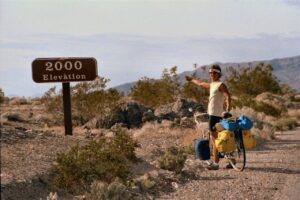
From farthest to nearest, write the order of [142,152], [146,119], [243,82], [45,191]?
[243,82], [146,119], [142,152], [45,191]

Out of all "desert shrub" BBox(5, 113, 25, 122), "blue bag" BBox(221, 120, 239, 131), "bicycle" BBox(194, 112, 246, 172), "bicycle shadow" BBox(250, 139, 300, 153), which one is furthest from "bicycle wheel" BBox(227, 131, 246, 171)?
"desert shrub" BBox(5, 113, 25, 122)

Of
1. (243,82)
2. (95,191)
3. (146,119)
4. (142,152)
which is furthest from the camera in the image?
(243,82)

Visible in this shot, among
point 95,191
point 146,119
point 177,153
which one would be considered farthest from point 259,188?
point 146,119

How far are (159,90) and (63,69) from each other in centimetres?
1546

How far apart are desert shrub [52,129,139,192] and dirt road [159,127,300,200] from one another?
1080mm

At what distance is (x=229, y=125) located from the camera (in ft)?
41.5

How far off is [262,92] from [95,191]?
1774 inches

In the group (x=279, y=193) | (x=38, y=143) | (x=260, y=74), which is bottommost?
(x=279, y=193)

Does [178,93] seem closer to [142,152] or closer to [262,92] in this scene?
[142,152]

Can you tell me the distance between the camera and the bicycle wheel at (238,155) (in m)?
13.0

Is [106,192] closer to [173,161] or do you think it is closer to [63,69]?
[173,161]

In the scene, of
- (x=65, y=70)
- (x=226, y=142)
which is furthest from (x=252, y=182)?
(x=65, y=70)

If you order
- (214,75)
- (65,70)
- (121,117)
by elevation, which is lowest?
(121,117)

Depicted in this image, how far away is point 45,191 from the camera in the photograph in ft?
32.2
